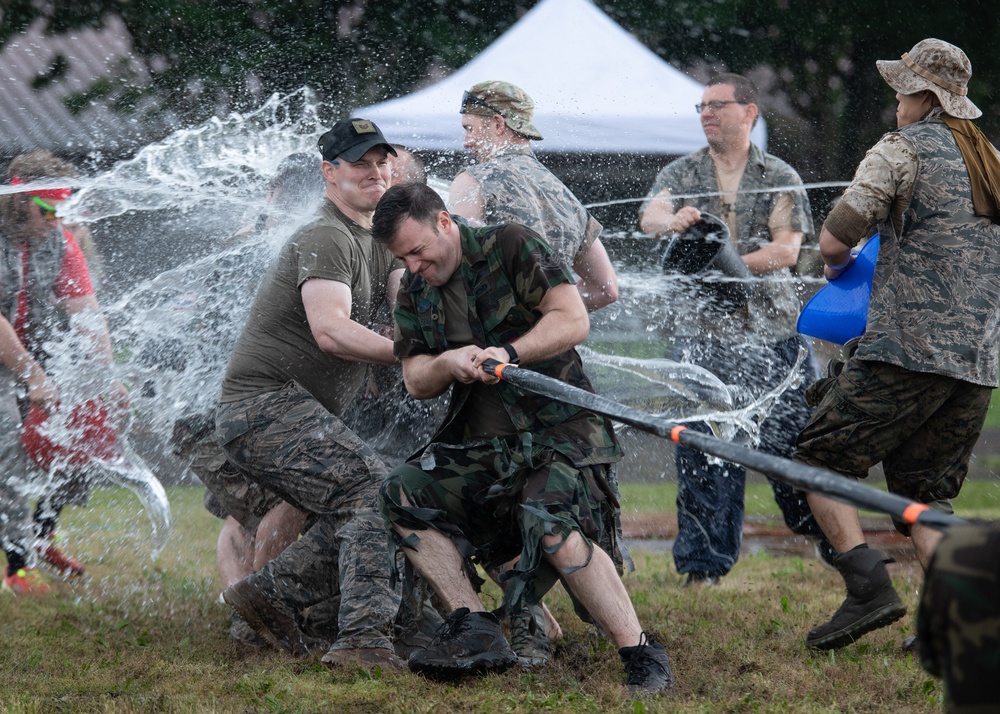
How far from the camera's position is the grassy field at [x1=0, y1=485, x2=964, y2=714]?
12.0ft

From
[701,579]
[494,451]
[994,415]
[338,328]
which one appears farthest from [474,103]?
[994,415]

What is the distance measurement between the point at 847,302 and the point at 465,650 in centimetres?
200

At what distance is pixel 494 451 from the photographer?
400 centimetres

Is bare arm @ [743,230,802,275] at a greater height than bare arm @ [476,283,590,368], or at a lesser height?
lesser

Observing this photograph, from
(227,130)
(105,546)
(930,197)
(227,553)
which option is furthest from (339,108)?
(930,197)

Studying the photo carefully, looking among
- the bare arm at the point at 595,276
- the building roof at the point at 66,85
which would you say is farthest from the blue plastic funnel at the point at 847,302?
the building roof at the point at 66,85

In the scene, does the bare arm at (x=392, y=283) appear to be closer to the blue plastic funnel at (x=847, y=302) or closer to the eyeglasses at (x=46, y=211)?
the blue plastic funnel at (x=847, y=302)

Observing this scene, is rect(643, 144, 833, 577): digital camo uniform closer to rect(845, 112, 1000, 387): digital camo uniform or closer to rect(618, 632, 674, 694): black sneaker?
rect(845, 112, 1000, 387): digital camo uniform

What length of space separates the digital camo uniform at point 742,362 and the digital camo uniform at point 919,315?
1696mm

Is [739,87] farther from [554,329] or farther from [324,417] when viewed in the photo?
[324,417]

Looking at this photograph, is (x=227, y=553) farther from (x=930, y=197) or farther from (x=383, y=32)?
(x=383, y=32)

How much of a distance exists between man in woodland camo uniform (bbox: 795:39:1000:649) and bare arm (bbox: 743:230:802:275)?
5.50 feet

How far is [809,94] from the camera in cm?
1321

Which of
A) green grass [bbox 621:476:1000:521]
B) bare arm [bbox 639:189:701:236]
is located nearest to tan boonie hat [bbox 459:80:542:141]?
bare arm [bbox 639:189:701:236]
